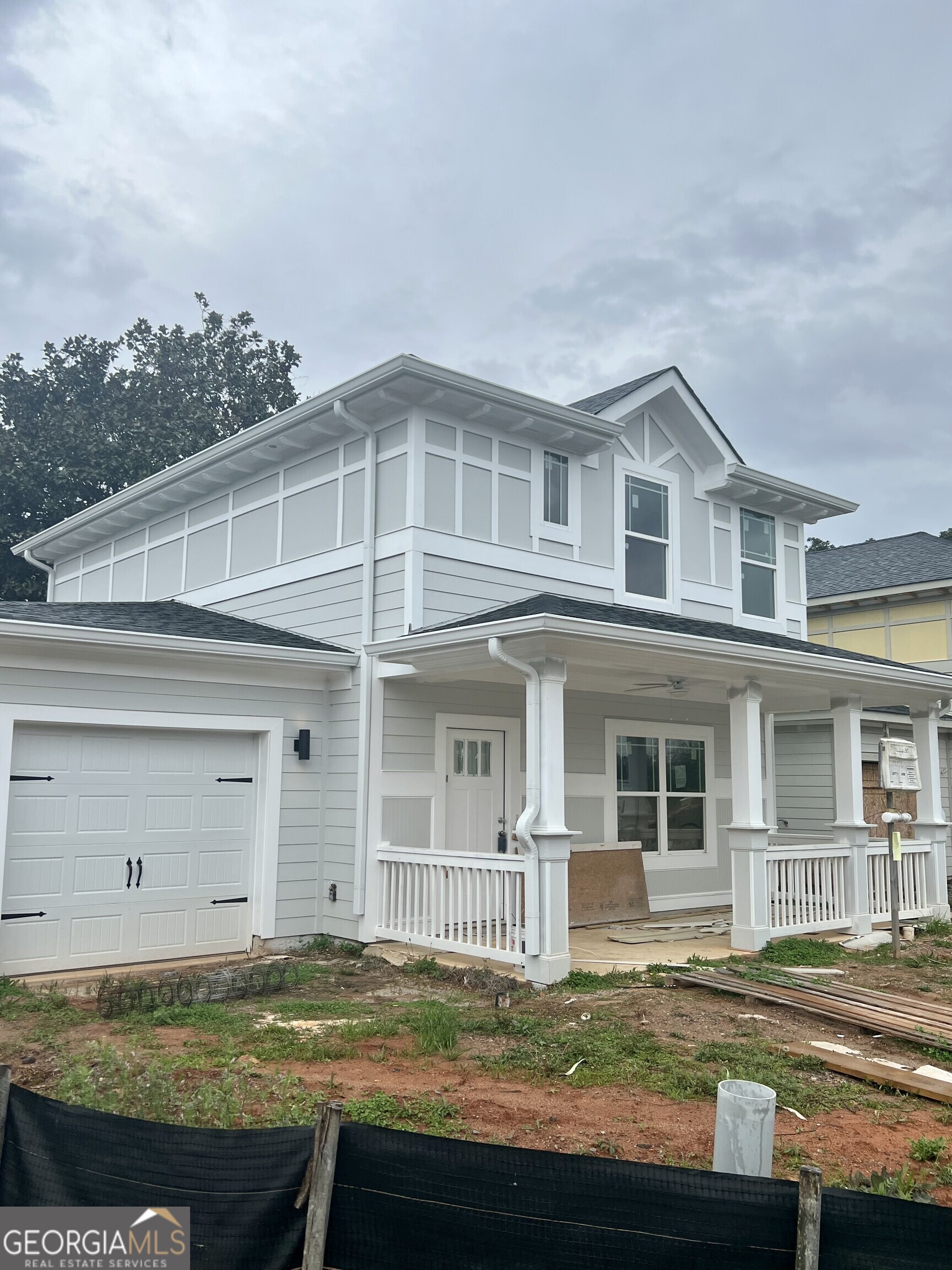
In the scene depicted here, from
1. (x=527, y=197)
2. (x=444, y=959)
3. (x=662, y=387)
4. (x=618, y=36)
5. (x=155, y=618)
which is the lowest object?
(x=444, y=959)

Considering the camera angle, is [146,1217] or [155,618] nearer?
[146,1217]

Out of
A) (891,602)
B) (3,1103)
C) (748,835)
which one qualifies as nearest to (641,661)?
(748,835)

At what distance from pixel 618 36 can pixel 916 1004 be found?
12654 millimetres

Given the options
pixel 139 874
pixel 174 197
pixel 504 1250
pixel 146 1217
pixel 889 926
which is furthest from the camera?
pixel 174 197

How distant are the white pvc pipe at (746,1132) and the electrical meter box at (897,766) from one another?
A: 24.1ft

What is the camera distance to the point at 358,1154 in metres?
2.94

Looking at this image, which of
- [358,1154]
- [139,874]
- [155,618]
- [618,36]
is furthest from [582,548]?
[358,1154]

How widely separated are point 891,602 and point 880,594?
51cm

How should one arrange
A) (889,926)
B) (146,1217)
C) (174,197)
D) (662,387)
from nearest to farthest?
(146,1217)
(889,926)
(662,387)
(174,197)

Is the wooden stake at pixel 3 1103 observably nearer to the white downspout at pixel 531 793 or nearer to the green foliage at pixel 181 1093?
the green foliage at pixel 181 1093

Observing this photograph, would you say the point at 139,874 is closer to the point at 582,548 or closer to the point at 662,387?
the point at 582,548

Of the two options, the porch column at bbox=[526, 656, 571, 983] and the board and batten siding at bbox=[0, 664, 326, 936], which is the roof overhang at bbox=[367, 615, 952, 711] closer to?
the porch column at bbox=[526, 656, 571, 983]

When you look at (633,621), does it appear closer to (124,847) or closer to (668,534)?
(668,534)

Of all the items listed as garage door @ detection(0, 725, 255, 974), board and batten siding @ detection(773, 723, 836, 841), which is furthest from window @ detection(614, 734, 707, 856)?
garage door @ detection(0, 725, 255, 974)
